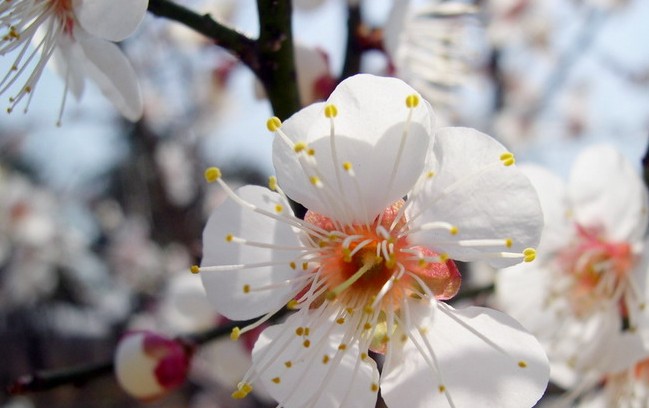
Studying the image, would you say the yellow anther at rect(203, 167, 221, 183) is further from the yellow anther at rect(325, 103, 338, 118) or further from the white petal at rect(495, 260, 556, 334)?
the white petal at rect(495, 260, 556, 334)

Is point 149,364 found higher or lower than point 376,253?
lower

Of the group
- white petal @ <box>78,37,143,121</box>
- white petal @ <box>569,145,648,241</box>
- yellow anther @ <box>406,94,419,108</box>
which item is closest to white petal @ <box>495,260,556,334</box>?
white petal @ <box>569,145,648,241</box>

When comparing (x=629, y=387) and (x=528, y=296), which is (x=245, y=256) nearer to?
(x=528, y=296)

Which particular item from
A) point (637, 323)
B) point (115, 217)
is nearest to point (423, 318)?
point (637, 323)

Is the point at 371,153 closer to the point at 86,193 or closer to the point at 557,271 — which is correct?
the point at 557,271

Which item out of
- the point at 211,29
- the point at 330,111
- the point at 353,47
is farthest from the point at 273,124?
the point at 353,47

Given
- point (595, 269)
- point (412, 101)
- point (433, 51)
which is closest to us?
point (412, 101)

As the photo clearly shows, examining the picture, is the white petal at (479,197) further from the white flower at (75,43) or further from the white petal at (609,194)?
the white petal at (609,194)
